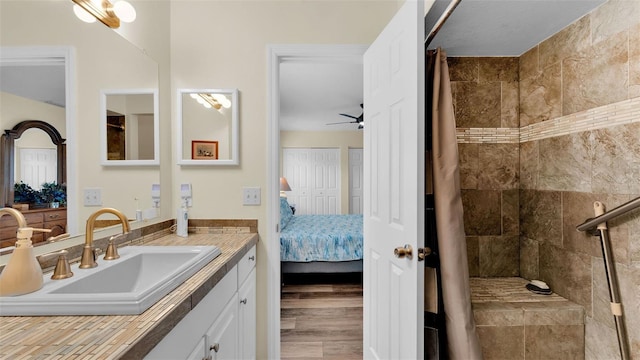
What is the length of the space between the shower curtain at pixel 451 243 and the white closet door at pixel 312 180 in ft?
16.8

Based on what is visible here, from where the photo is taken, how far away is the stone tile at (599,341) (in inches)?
53.9

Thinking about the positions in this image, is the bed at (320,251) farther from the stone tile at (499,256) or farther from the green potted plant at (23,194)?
the green potted plant at (23,194)

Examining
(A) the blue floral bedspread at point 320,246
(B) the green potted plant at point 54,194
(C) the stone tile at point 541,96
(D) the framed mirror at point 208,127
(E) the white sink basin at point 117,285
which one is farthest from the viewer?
(A) the blue floral bedspread at point 320,246

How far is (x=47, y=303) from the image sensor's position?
789mm

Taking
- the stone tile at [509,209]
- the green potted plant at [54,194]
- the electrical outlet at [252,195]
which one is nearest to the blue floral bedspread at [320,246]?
the electrical outlet at [252,195]

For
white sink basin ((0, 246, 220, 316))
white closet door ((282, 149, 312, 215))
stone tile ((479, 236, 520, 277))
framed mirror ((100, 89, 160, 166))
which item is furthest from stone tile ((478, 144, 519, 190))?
white closet door ((282, 149, 312, 215))

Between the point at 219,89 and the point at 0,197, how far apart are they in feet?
4.12

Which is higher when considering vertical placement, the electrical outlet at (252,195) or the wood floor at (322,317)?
the electrical outlet at (252,195)

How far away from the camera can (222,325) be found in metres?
1.26

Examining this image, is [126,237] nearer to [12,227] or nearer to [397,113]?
[12,227]

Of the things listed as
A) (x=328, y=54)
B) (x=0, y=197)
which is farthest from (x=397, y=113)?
(x=0, y=197)

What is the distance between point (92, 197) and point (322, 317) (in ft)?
6.66

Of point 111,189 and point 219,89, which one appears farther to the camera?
point 219,89

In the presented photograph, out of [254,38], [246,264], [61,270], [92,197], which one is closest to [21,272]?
[61,270]
